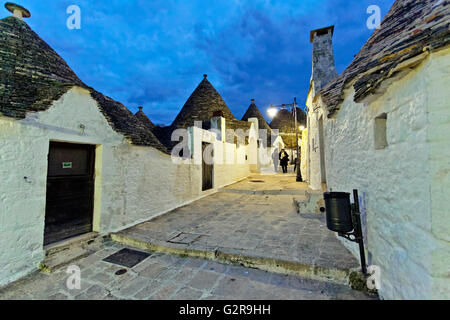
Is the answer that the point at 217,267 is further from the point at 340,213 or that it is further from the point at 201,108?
the point at 201,108

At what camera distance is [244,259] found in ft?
10.8

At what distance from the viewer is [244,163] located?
14.9 m

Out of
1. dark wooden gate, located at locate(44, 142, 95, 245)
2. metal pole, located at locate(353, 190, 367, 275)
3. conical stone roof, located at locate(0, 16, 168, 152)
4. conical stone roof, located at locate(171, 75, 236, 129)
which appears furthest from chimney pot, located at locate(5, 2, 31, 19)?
conical stone roof, located at locate(171, 75, 236, 129)

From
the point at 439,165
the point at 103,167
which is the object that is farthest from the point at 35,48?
the point at 439,165

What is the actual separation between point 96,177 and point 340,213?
5182 mm

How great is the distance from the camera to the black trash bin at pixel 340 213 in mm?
2832

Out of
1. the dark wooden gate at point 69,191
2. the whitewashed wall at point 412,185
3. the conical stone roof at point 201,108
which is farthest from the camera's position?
the conical stone roof at point 201,108

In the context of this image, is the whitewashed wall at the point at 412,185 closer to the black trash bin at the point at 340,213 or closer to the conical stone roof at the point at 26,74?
the black trash bin at the point at 340,213

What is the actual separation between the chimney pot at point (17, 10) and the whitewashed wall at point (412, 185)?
7.36 metres

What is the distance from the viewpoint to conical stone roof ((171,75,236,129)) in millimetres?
14797

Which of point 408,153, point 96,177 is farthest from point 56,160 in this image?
point 408,153

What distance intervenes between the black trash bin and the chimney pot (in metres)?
7.68

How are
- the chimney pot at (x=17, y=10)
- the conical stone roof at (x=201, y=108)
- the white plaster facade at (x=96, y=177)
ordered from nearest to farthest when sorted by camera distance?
the white plaster facade at (x=96, y=177), the chimney pot at (x=17, y=10), the conical stone roof at (x=201, y=108)

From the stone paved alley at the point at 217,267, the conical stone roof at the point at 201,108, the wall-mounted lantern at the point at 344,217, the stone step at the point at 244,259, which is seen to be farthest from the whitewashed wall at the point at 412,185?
the conical stone roof at the point at 201,108
